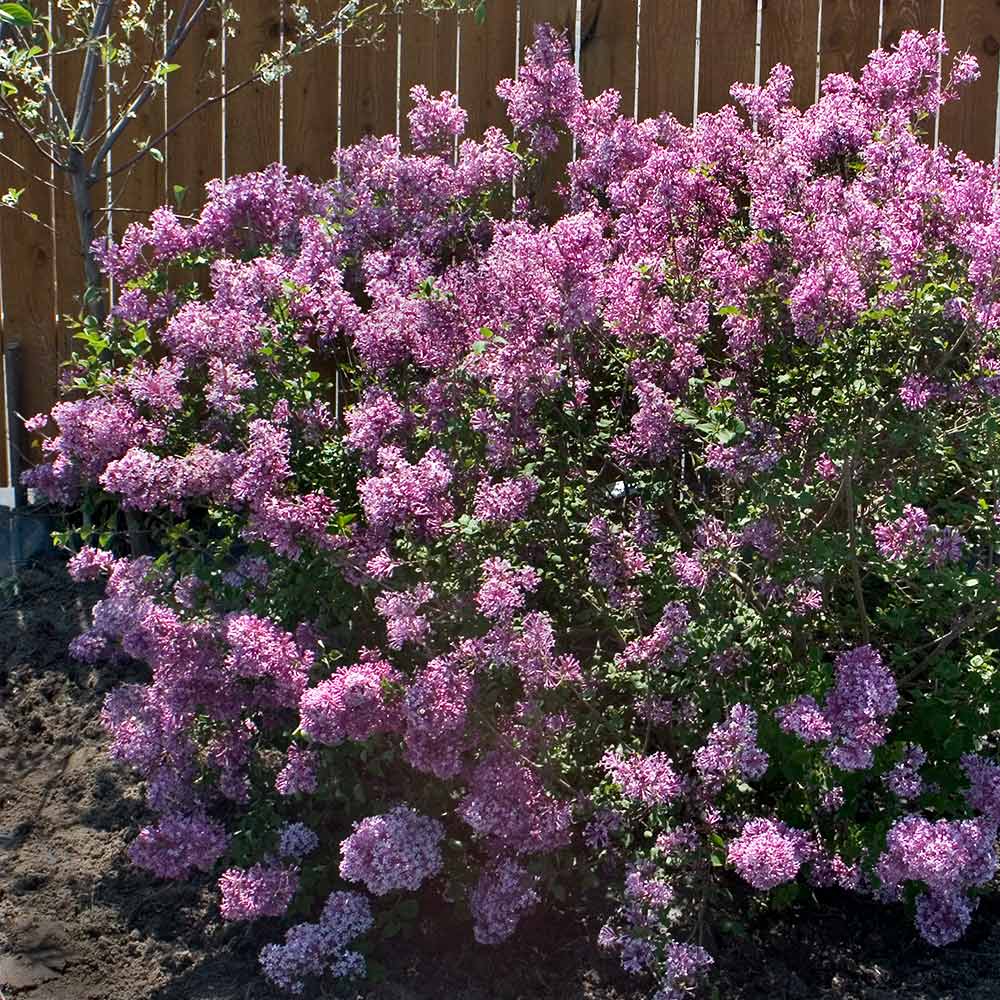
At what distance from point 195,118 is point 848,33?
233 centimetres

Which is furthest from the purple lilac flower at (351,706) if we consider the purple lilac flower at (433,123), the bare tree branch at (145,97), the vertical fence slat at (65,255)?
the vertical fence slat at (65,255)

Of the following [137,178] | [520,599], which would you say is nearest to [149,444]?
[520,599]

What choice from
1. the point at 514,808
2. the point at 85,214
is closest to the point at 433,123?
the point at 85,214

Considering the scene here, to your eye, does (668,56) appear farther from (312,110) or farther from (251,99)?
(251,99)

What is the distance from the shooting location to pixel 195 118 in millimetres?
5203

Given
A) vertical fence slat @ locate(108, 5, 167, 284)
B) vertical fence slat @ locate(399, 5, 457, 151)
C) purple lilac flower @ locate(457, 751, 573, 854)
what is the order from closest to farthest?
purple lilac flower @ locate(457, 751, 573, 854), vertical fence slat @ locate(399, 5, 457, 151), vertical fence slat @ locate(108, 5, 167, 284)

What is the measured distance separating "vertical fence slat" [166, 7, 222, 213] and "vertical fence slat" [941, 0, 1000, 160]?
8.37ft

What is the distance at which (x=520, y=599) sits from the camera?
2680 mm

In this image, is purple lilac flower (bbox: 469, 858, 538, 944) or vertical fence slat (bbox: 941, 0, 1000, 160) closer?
purple lilac flower (bbox: 469, 858, 538, 944)

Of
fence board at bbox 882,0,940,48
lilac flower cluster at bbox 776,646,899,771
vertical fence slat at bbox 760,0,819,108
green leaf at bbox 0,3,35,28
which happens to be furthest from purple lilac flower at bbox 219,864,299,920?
fence board at bbox 882,0,940,48

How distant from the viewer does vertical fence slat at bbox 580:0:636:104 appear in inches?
189

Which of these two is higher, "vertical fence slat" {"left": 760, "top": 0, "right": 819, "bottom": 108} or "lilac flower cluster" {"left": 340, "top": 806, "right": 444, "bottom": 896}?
"vertical fence slat" {"left": 760, "top": 0, "right": 819, "bottom": 108}

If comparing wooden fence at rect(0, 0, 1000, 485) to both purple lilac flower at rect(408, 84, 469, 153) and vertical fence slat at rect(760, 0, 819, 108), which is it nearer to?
vertical fence slat at rect(760, 0, 819, 108)

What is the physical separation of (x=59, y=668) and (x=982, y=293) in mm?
3002
